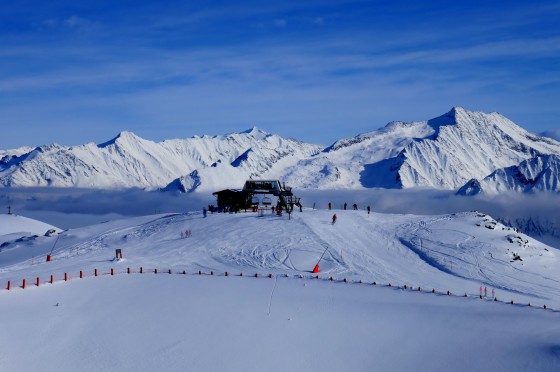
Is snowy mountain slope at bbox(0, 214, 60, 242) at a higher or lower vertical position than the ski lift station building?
lower

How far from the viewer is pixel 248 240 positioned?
71.3 meters

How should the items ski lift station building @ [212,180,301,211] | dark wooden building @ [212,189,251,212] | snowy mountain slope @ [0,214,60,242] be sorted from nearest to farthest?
ski lift station building @ [212,180,301,211], dark wooden building @ [212,189,251,212], snowy mountain slope @ [0,214,60,242]

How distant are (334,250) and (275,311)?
25.0 meters

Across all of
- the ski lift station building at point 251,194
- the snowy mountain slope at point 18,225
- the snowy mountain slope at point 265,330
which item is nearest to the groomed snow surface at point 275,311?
the snowy mountain slope at point 265,330

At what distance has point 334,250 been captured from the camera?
68438mm

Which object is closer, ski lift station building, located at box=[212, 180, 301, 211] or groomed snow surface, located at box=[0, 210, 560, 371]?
groomed snow surface, located at box=[0, 210, 560, 371]

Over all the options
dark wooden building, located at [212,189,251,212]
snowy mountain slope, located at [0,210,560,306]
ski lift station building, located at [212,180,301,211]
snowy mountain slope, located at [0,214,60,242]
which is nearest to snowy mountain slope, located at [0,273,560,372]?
snowy mountain slope, located at [0,210,560,306]

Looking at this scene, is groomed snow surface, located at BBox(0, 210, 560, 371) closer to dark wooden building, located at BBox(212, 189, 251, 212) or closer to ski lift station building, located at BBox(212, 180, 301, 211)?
ski lift station building, located at BBox(212, 180, 301, 211)

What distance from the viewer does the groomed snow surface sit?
122ft

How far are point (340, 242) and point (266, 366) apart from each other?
118 ft

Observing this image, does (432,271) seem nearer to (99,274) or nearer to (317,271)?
(317,271)

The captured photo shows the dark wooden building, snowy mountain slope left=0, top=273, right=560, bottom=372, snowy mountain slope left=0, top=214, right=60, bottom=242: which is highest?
the dark wooden building

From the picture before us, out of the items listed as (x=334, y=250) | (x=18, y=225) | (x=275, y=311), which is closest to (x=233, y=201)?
(x=334, y=250)

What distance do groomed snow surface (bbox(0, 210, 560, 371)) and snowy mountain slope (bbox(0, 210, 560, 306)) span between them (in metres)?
0.33
